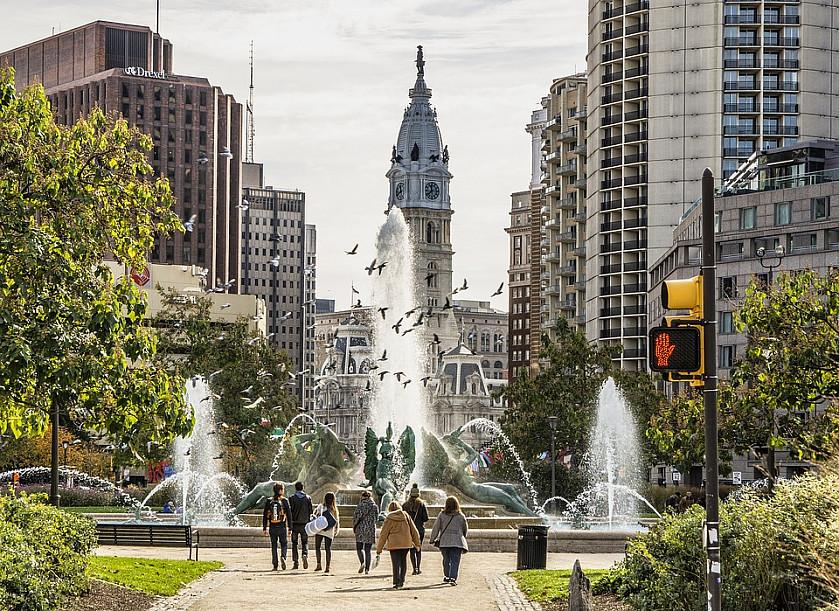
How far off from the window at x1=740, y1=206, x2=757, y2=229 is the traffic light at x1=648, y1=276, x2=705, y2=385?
240ft

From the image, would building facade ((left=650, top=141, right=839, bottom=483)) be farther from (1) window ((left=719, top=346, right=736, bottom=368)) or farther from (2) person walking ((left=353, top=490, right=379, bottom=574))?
(2) person walking ((left=353, top=490, right=379, bottom=574))

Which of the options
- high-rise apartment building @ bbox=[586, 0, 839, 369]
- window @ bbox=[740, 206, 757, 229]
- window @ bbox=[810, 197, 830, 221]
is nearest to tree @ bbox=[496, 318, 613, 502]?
window @ bbox=[810, 197, 830, 221]

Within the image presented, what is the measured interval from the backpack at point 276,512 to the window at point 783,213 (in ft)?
200

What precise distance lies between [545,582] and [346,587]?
341 centimetres

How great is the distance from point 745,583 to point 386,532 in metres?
10.5

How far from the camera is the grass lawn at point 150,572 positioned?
2338 cm

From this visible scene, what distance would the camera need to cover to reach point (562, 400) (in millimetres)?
69562

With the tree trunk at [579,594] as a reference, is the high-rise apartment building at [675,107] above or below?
above

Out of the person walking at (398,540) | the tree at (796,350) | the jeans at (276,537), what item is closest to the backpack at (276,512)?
the jeans at (276,537)

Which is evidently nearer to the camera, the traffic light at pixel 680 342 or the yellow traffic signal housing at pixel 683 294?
the traffic light at pixel 680 342

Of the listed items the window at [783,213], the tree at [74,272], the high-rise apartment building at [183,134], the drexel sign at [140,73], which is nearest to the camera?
the tree at [74,272]

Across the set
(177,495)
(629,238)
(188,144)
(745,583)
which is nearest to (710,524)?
(745,583)

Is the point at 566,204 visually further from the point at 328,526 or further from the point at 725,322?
the point at 328,526

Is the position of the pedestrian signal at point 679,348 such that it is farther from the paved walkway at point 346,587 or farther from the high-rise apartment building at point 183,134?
the high-rise apartment building at point 183,134
